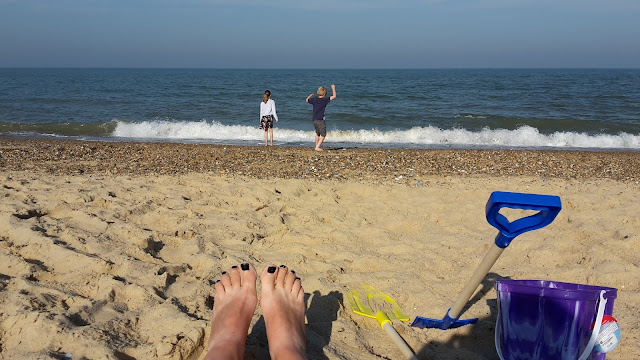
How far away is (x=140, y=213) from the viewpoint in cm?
390

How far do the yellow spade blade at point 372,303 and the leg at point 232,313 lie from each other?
1.82ft

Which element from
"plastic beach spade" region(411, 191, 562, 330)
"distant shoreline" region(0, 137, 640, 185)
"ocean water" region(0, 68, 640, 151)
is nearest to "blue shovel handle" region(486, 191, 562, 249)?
"plastic beach spade" region(411, 191, 562, 330)

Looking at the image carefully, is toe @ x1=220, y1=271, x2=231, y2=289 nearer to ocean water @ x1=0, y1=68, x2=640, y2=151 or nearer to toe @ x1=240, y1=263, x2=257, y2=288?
toe @ x1=240, y1=263, x2=257, y2=288

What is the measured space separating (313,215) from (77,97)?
22.0m

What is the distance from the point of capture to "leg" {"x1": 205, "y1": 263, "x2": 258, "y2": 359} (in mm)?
2113

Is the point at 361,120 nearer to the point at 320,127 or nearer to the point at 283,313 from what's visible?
the point at 320,127

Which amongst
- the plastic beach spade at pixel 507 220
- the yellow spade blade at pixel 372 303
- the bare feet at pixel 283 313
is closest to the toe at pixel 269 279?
the bare feet at pixel 283 313

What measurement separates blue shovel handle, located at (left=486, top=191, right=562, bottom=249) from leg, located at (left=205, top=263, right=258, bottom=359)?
3.87ft

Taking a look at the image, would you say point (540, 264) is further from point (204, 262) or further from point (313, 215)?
point (204, 262)

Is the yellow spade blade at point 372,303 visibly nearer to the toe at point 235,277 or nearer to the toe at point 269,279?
the toe at point 269,279

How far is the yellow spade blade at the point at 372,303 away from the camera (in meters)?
2.65

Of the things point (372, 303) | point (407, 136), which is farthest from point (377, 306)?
point (407, 136)

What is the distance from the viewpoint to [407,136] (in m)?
13.7

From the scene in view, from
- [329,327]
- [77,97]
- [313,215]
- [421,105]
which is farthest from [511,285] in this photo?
[77,97]
